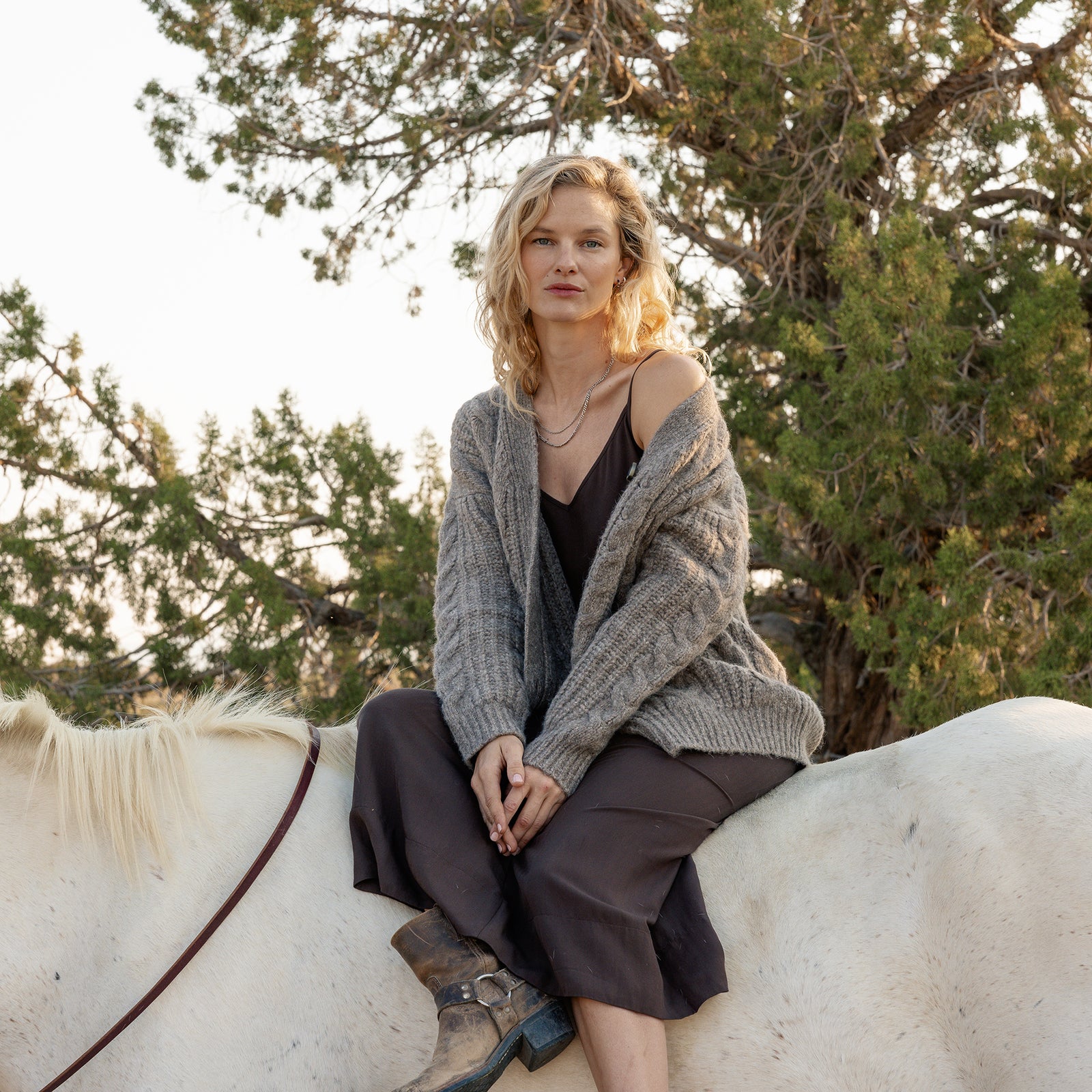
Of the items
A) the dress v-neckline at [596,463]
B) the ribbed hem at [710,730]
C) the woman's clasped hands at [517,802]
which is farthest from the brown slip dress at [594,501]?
the woman's clasped hands at [517,802]

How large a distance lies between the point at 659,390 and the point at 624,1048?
1.19 meters

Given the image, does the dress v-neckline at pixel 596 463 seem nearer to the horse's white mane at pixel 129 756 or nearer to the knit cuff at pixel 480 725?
the knit cuff at pixel 480 725

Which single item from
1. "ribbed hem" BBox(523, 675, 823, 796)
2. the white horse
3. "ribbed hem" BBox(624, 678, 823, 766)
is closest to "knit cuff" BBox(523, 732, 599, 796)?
"ribbed hem" BBox(523, 675, 823, 796)

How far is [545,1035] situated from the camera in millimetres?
1679

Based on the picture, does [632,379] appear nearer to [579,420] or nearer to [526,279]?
[579,420]

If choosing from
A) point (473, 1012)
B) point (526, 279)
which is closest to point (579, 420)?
point (526, 279)

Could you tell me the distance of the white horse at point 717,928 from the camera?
163 cm

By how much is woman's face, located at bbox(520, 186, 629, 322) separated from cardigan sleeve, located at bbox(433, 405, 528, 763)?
0.34 m

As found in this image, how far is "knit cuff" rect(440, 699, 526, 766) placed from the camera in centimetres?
192

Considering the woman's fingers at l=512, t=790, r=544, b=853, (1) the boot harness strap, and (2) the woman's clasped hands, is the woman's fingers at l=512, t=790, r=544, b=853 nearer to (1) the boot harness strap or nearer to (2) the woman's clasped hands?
(2) the woman's clasped hands

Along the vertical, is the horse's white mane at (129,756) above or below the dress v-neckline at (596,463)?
below

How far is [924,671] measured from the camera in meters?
3.86

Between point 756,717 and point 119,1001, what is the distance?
4.09 ft

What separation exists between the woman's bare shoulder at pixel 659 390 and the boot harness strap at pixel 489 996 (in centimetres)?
101
